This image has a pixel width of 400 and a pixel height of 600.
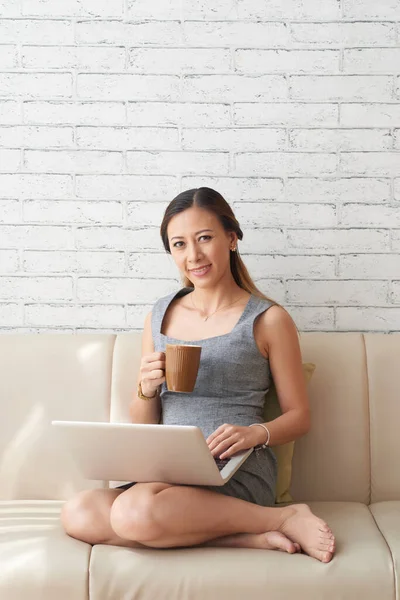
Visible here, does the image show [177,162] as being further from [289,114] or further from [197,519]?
[197,519]

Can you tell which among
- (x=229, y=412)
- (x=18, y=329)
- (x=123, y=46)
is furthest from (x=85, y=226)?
(x=229, y=412)

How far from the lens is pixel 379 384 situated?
2.35 meters

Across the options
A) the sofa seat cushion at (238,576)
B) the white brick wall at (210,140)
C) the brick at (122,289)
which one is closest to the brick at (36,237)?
the white brick wall at (210,140)

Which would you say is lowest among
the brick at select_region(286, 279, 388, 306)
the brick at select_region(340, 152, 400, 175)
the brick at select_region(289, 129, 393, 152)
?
the brick at select_region(286, 279, 388, 306)

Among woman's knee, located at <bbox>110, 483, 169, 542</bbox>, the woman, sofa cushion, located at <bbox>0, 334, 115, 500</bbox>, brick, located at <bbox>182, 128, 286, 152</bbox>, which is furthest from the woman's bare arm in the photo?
brick, located at <bbox>182, 128, 286, 152</bbox>

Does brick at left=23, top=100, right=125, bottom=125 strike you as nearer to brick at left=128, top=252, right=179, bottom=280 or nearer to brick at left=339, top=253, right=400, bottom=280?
brick at left=128, top=252, right=179, bottom=280

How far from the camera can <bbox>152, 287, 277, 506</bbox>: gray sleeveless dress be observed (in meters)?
2.15

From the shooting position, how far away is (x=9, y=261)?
8.51 ft

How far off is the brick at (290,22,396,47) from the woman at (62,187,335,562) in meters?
0.65

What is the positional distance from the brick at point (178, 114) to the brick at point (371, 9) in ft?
1.56

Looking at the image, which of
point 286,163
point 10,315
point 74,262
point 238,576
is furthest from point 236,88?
point 238,576

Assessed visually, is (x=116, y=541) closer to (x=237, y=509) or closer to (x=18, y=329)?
(x=237, y=509)

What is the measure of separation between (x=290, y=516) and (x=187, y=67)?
1395 mm

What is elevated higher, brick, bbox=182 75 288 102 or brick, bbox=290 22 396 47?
brick, bbox=290 22 396 47
